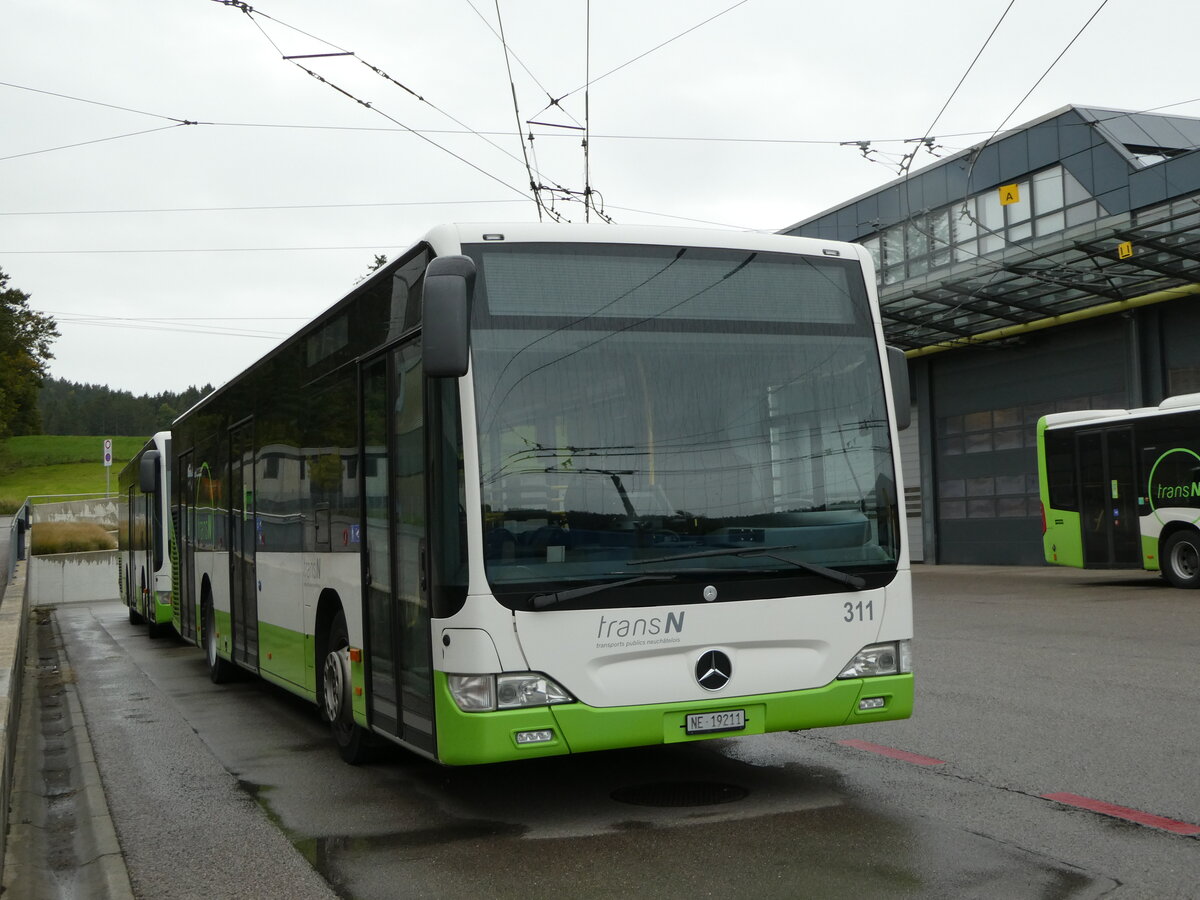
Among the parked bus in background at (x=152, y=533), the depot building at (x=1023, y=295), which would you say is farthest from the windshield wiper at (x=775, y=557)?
the depot building at (x=1023, y=295)

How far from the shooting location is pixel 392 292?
719 centimetres

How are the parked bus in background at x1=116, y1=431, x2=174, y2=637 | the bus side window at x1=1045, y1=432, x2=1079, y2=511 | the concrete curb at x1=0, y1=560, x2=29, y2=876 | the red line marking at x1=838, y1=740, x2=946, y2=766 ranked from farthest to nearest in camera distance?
the bus side window at x1=1045, y1=432, x2=1079, y2=511 < the parked bus in background at x1=116, y1=431, x2=174, y2=637 < the red line marking at x1=838, y1=740, x2=946, y2=766 < the concrete curb at x1=0, y1=560, x2=29, y2=876

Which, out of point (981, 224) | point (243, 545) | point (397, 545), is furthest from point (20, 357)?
Result: point (397, 545)

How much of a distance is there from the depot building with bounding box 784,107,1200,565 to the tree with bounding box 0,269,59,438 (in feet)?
179

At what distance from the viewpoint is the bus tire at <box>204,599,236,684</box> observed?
1362 centimetres

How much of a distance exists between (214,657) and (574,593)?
8709 millimetres

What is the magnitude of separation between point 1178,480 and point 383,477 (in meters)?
17.3

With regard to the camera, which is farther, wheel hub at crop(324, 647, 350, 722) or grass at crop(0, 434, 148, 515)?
grass at crop(0, 434, 148, 515)

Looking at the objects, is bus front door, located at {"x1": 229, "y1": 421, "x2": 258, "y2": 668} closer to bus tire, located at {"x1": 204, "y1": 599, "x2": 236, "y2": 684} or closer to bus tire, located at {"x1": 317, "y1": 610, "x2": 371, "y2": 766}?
bus tire, located at {"x1": 204, "y1": 599, "x2": 236, "y2": 684}

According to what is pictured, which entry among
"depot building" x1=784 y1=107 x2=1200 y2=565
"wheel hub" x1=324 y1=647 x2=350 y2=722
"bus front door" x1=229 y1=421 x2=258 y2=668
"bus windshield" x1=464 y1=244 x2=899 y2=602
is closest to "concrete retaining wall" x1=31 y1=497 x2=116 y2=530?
"depot building" x1=784 y1=107 x2=1200 y2=565

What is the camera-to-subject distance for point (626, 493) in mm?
6227

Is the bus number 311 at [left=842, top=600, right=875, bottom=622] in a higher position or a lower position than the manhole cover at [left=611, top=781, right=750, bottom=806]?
higher

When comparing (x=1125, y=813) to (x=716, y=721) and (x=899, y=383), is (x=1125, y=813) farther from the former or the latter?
(x=899, y=383)

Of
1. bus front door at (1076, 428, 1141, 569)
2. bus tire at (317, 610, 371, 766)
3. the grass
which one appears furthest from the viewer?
the grass
